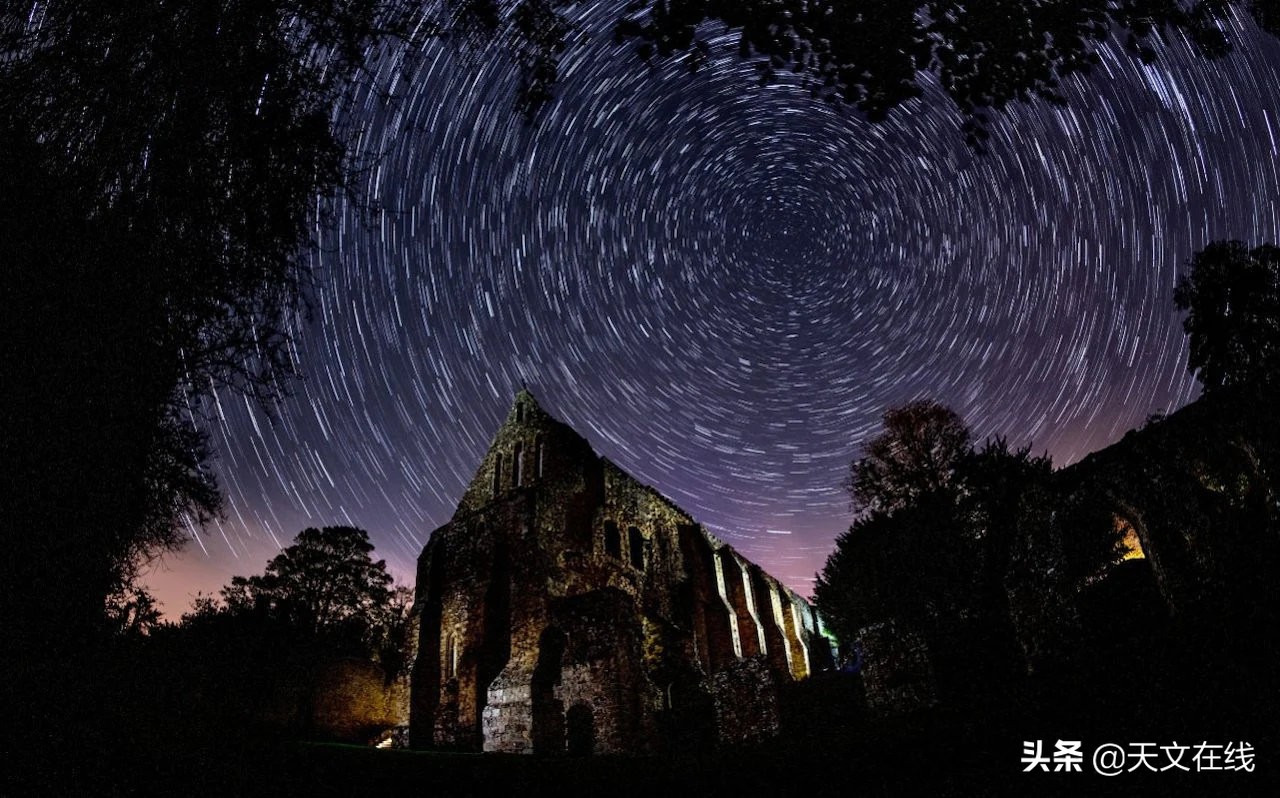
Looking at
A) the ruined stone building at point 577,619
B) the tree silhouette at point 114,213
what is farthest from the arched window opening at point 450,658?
the tree silhouette at point 114,213

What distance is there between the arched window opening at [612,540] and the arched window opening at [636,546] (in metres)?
0.61

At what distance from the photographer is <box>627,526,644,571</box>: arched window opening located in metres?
24.0

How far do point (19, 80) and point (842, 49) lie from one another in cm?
701

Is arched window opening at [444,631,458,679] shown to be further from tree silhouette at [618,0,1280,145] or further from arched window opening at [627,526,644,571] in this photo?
tree silhouette at [618,0,1280,145]

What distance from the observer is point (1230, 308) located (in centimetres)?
1988

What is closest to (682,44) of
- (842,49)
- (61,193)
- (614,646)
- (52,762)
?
(842,49)

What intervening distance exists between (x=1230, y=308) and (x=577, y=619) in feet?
81.3

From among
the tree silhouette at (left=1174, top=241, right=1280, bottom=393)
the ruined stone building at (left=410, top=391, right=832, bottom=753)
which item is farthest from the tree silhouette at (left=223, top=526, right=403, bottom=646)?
the tree silhouette at (left=1174, top=241, right=1280, bottom=393)

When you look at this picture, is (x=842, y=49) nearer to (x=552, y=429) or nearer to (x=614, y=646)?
(x=614, y=646)

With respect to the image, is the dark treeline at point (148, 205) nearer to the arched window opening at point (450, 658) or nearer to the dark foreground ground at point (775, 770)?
the dark foreground ground at point (775, 770)

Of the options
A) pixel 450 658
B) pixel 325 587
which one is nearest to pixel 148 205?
pixel 450 658

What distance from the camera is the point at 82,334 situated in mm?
5172

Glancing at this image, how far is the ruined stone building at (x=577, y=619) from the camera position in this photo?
510 inches

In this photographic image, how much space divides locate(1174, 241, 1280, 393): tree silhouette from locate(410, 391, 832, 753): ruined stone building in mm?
19420
